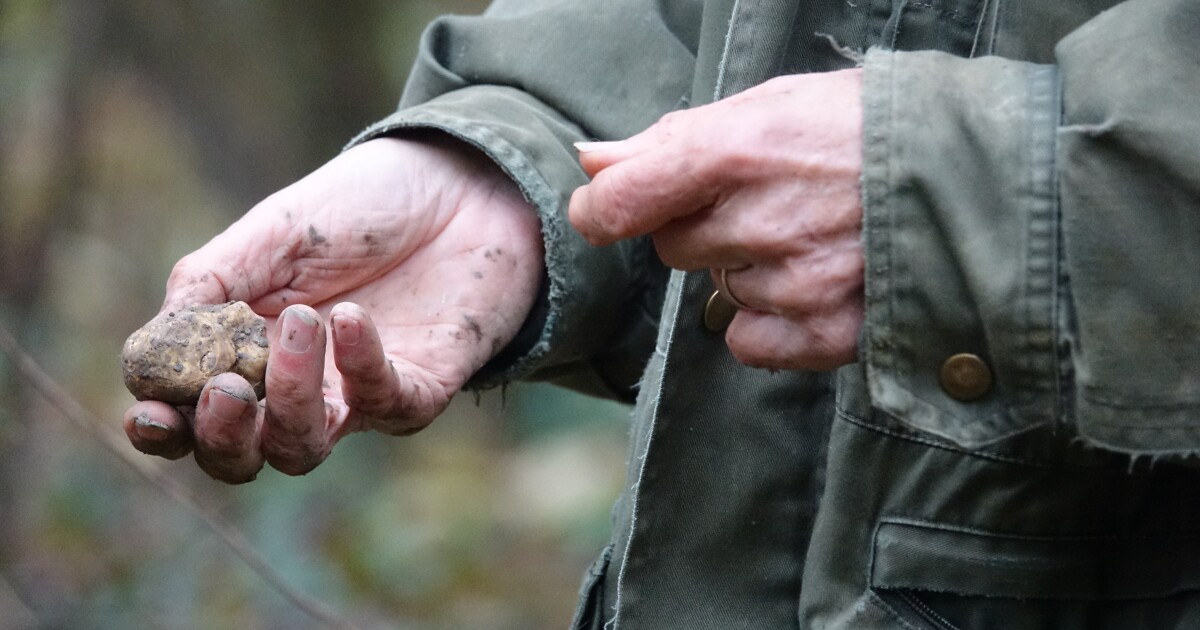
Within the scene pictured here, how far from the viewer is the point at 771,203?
2.98 feet

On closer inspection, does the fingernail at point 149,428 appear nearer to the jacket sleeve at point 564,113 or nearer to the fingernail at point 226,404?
the fingernail at point 226,404

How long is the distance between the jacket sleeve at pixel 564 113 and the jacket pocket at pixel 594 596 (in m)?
0.25

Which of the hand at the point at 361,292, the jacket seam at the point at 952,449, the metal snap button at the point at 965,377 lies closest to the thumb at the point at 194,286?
the hand at the point at 361,292

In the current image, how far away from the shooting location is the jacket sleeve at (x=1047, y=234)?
0.79 m

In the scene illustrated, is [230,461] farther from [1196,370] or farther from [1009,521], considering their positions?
→ [1196,370]

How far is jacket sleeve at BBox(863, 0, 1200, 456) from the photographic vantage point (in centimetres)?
79

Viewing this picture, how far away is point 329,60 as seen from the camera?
3.92 metres

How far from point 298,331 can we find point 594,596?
17.2 inches

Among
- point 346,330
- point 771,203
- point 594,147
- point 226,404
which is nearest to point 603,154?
point 594,147

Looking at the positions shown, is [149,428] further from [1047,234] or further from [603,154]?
[1047,234]

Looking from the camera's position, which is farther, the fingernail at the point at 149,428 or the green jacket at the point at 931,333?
the fingernail at the point at 149,428

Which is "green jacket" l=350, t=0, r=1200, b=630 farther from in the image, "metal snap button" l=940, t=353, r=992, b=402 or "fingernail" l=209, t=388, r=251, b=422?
"fingernail" l=209, t=388, r=251, b=422

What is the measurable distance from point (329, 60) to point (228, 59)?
318 millimetres

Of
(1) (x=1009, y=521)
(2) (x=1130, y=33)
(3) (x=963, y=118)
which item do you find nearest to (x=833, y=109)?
(3) (x=963, y=118)
